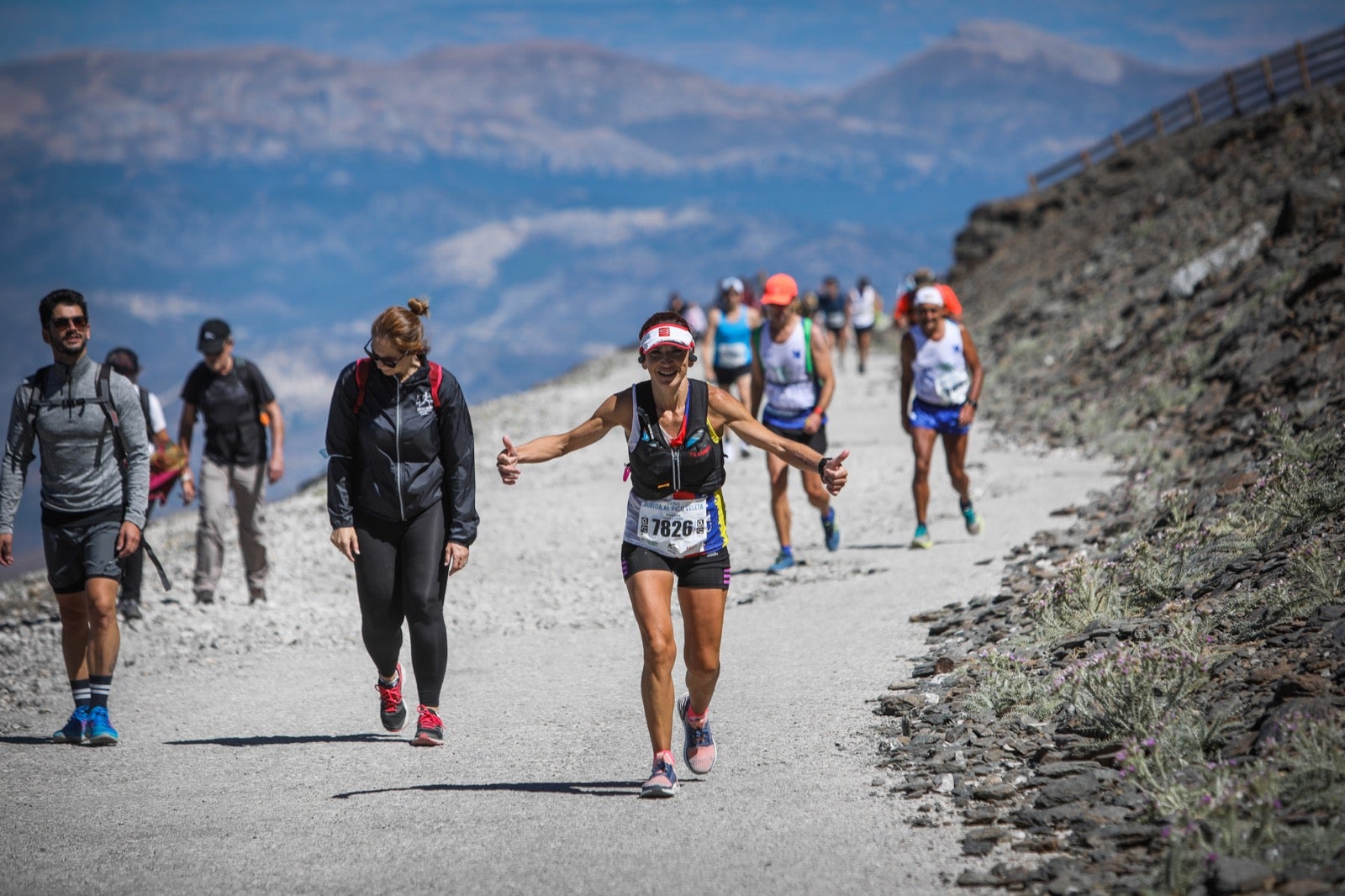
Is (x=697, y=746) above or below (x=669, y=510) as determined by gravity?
below

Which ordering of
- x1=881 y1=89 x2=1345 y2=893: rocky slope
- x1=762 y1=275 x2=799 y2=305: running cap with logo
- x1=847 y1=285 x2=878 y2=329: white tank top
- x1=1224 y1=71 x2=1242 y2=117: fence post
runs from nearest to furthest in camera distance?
x1=881 y1=89 x2=1345 y2=893: rocky slope, x1=762 y1=275 x2=799 y2=305: running cap with logo, x1=847 y1=285 x2=878 y2=329: white tank top, x1=1224 y1=71 x2=1242 y2=117: fence post

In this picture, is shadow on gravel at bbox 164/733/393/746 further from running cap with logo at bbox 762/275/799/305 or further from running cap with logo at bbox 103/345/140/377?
running cap with logo at bbox 762/275/799/305

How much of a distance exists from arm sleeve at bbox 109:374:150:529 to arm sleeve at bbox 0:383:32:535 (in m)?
0.45

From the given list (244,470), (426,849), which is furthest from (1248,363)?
(426,849)

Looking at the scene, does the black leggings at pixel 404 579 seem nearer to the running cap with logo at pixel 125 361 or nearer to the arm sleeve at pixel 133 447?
the arm sleeve at pixel 133 447

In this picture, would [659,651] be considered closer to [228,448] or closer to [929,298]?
[929,298]

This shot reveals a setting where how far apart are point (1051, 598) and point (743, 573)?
4244mm

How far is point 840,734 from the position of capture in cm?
620

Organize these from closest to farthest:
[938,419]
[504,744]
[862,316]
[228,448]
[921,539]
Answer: [504,744] < [938,419] < [228,448] < [921,539] < [862,316]

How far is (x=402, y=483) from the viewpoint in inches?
241

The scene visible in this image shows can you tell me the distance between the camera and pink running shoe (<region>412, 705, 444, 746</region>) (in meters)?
6.59

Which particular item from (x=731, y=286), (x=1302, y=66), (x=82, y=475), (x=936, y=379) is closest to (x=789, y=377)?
(x=936, y=379)

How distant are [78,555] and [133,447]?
2.13 ft

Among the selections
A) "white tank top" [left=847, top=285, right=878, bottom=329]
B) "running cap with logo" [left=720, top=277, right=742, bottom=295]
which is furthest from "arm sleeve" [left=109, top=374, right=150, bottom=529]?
"white tank top" [left=847, top=285, right=878, bottom=329]
